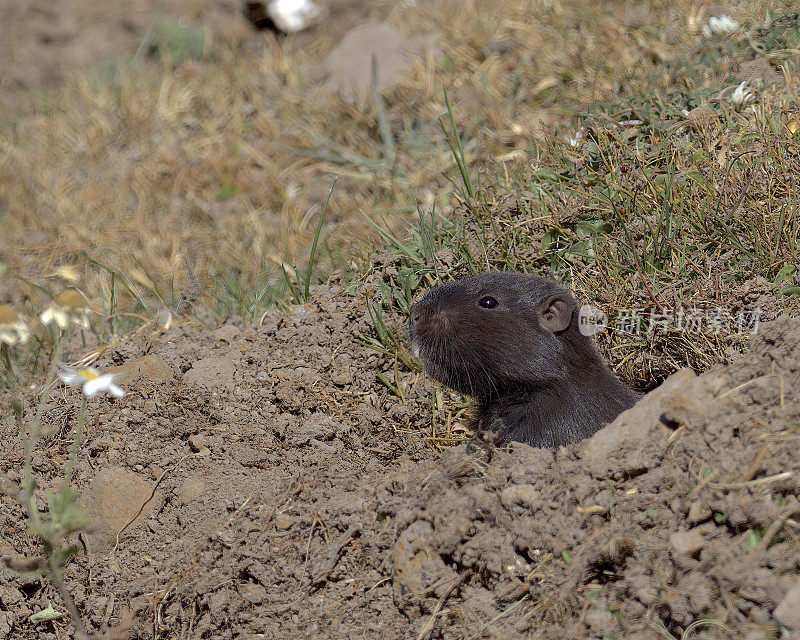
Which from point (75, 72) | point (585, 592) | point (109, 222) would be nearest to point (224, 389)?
point (585, 592)

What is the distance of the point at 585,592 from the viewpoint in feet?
7.27

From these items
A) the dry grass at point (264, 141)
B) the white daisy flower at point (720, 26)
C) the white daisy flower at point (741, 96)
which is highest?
the white daisy flower at point (720, 26)

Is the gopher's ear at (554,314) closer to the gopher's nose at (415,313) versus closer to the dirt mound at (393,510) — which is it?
the gopher's nose at (415,313)

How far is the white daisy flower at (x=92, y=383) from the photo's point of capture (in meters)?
3.06

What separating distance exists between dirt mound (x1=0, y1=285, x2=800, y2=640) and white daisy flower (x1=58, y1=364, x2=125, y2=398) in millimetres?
76

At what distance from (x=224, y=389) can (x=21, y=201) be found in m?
3.54

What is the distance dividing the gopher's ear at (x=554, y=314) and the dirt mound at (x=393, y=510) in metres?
0.68

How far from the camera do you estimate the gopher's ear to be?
330 cm

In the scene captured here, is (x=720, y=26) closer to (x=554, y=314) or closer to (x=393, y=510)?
(x=554, y=314)

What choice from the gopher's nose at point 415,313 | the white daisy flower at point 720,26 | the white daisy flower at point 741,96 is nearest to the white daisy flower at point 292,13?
the white daisy flower at point 720,26

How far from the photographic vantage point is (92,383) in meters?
3.10

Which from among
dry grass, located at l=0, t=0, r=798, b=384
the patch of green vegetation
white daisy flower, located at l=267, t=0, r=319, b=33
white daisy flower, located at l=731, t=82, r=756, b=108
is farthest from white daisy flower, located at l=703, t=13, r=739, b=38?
the patch of green vegetation

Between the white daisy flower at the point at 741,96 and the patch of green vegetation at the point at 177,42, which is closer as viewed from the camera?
the white daisy flower at the point at 741,96

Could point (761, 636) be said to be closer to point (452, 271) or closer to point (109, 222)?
point (452, 271)
